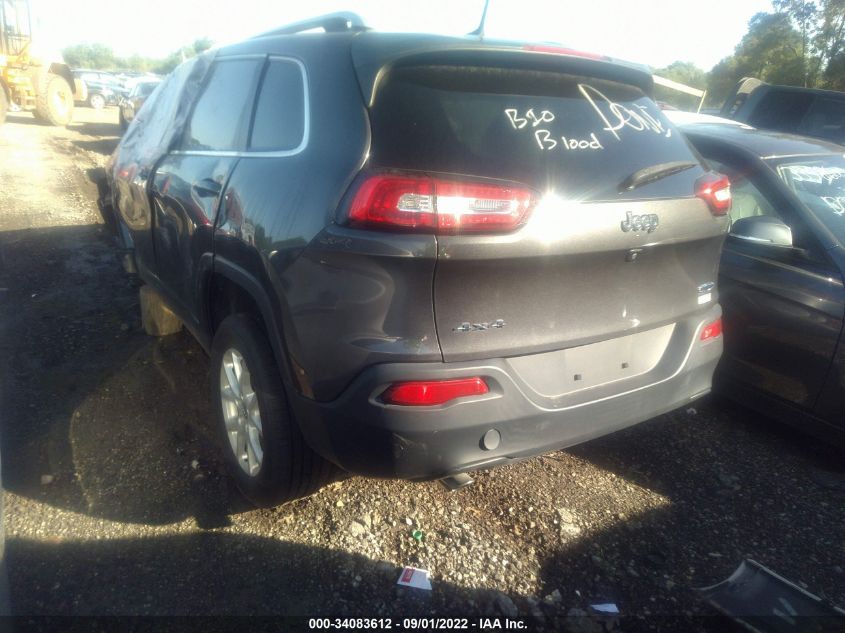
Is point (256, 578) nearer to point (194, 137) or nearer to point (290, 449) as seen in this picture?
point (290, 449)

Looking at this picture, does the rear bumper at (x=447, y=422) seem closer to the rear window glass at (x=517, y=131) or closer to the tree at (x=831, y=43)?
the rear window glass at (x=517, y=131)

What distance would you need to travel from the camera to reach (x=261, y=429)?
2422mm

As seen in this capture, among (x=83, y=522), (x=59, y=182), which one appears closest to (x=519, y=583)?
A: (x=83, y=522)

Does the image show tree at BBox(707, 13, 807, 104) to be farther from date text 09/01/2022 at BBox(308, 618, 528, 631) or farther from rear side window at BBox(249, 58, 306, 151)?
date text 09/01/2022 at BBox(308, 618, 528, 631)

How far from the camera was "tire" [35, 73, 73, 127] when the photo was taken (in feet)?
56.5

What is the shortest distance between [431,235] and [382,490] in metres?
1.45

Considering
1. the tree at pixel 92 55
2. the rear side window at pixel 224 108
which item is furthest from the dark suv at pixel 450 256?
the tree at pixel 92 55

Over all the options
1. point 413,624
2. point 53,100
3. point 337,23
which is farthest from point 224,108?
point 53,100

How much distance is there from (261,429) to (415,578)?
2.67 ft

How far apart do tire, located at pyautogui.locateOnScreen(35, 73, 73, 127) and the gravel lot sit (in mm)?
16686

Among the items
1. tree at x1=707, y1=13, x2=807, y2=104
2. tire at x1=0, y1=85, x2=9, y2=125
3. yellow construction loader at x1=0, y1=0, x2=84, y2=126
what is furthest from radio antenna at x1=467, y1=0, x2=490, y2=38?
tree at x1=707, y1=13, x2=807, y2=104

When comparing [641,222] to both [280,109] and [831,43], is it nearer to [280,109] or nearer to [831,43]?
[280,109]

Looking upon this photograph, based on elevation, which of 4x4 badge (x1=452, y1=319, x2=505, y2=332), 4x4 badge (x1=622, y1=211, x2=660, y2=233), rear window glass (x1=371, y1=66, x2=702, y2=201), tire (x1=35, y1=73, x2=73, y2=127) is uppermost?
rear window glass (x1=371, y1=66, x2=702, y2=201)

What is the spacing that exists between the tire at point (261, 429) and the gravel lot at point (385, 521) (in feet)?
0.67
